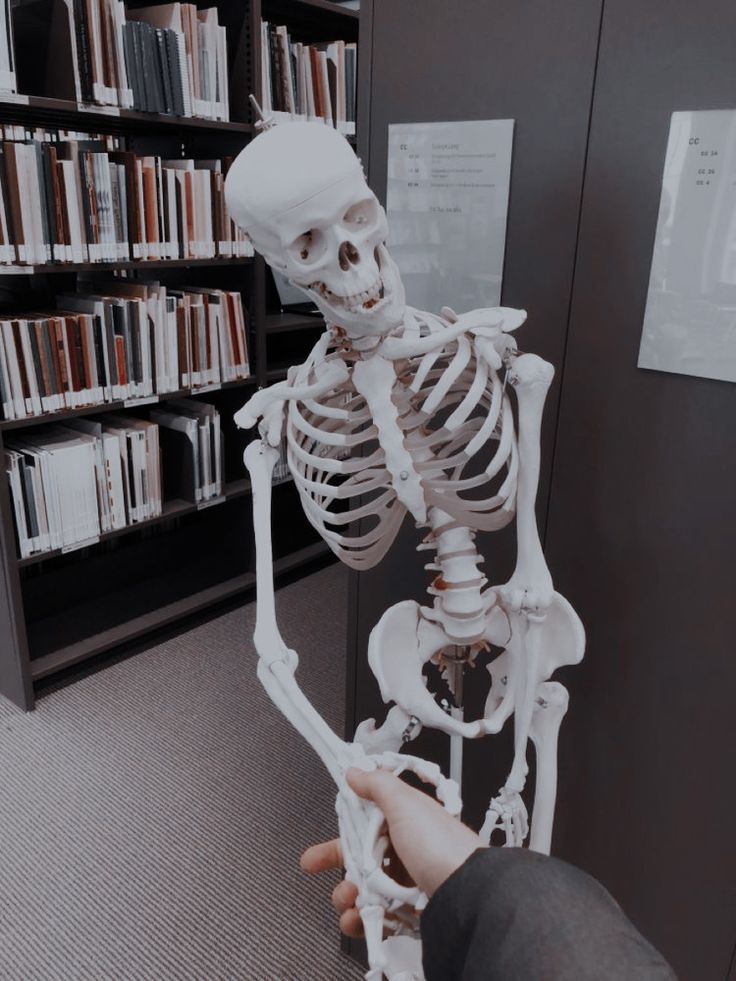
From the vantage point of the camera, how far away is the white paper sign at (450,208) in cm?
134

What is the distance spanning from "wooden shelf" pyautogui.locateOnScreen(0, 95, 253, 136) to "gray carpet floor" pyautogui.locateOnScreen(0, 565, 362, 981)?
1.74m

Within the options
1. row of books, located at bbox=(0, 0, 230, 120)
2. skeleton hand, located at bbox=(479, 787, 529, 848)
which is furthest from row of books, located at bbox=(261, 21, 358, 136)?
skeleton hand, located at bbox=(479, 787, 529, 848)

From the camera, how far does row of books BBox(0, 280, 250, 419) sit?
230 cm

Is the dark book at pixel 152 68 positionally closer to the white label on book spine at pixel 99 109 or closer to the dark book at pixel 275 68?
the white label on book spine at pixel 99 109

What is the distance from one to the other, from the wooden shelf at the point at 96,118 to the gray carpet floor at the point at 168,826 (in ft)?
5.69

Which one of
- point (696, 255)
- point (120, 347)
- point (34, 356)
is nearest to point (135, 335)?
point (120, 347)

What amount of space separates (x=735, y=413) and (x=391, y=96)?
0.79m

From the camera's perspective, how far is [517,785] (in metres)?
1.14

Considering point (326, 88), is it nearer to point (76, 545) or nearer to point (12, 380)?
point (12, 380)

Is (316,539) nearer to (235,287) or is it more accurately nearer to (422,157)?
(235,287)

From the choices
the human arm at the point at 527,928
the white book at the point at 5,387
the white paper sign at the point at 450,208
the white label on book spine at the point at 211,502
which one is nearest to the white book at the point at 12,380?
the white book at the point at 5,387

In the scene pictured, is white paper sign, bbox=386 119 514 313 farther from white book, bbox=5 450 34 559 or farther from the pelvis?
white book, bbox=5 450 34 559

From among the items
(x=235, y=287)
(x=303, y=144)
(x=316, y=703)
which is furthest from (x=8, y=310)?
(x=303, y=144)

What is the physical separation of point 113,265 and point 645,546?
5.96ft
